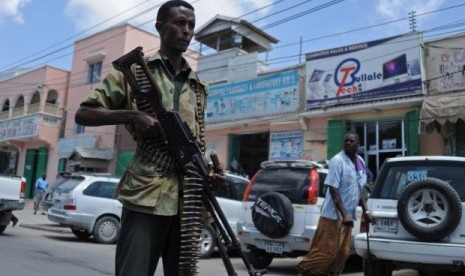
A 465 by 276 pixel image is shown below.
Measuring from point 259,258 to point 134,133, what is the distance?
256 inches

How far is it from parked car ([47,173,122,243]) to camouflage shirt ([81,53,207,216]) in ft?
33.4

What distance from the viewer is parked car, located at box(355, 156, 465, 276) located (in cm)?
557

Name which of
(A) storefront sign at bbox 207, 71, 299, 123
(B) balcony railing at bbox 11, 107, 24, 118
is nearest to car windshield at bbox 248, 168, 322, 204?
(A) storefront sign at bbox 207, 71, 299, 123

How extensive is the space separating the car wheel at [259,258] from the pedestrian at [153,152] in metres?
6.06

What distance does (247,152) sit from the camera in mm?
20219

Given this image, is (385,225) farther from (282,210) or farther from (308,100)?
(308,100)

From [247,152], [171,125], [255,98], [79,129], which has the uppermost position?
[79,129]

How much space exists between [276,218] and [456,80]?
8353 mm

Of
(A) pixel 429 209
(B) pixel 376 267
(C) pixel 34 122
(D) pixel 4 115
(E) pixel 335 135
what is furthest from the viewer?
(D) pixel 4 115

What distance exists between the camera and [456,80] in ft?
45.0

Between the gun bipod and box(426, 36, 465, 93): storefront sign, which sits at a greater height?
box(426, 36, 465, 93): storefront sign

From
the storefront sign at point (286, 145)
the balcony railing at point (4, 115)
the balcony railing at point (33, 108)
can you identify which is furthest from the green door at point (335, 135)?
the balcony railing at point (4, 115)

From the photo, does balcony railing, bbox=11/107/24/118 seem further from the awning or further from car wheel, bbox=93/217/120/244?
the awning

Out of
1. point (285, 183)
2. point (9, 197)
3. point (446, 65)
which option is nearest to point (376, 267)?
point (285, 183)
